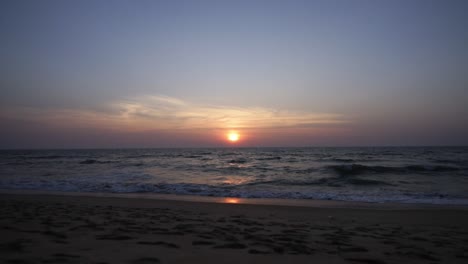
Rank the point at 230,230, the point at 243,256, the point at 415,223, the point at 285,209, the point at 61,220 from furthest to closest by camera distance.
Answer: the point at 285,209 < the point at 415,223 < the point at 61,220 < the point at 230,230 < the point at 243,256

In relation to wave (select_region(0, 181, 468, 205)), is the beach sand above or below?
above

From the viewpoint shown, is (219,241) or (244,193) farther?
(244,193)

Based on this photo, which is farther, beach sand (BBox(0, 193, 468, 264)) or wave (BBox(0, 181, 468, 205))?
wave (BBox(0, 181, 468, 205))

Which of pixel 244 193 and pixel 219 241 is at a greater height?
pixel 219 241

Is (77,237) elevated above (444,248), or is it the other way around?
(77,237)

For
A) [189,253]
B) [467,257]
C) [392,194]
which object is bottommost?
[392,194]

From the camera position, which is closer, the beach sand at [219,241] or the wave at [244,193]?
the beach sand at [219,241]

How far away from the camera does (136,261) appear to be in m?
3.50

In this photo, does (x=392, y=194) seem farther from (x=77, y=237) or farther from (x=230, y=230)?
(x=77, y=237)

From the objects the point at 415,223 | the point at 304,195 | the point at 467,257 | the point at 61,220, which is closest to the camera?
the point at 467,257

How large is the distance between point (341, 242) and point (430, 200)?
32.7ft

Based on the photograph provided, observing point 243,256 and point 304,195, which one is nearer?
point 243,256

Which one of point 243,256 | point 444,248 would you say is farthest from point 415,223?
point 243,256

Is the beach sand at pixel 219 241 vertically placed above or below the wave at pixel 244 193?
above
